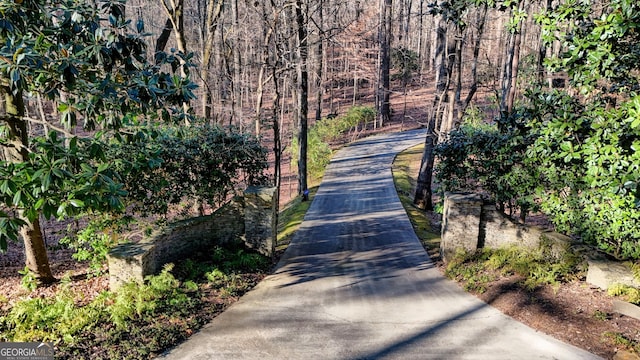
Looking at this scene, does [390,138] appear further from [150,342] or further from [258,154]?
[150,342]

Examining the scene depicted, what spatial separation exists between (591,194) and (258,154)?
8.01 m

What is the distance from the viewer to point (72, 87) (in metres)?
4.75

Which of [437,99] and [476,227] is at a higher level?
[437,99]

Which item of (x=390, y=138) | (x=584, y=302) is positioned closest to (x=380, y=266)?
(x=584, y=302)

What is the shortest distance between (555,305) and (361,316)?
3.45 metres

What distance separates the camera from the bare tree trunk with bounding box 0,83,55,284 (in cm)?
686

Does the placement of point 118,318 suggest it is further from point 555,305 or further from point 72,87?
point 555,305

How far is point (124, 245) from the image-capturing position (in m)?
7.74

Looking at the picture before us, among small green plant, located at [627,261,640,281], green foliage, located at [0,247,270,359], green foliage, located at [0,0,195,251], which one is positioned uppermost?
green foliage, located at [0,0,195,251]

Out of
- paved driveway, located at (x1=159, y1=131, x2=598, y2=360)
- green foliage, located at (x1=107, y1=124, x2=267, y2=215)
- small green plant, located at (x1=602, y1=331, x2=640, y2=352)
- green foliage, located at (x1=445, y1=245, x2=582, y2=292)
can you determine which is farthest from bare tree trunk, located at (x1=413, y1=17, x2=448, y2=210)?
small green plant, located at (x1=602, y1=331, x2=640, y2=352)

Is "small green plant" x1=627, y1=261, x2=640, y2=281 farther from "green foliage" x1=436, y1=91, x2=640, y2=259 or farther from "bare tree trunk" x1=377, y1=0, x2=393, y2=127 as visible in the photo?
"bare tree trunk" x1=377, y1=0, x2=393, y2=127

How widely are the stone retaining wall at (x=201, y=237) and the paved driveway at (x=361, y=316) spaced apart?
4.09ft

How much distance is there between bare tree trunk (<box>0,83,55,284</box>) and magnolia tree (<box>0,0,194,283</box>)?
62cm

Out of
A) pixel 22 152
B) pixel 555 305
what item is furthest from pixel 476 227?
pixel 22 152
